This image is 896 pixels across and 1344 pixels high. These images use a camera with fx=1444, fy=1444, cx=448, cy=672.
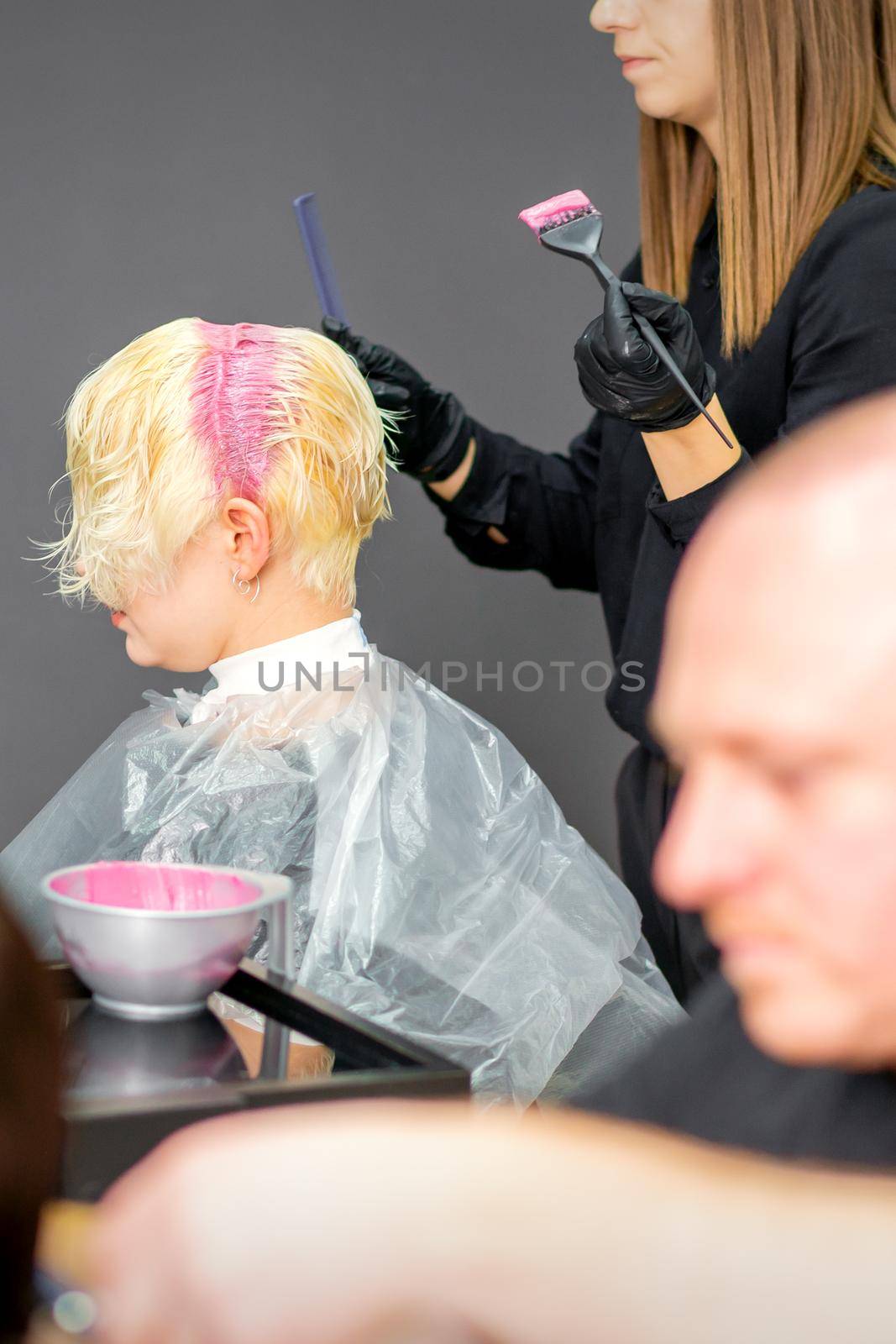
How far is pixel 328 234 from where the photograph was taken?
297 centimetres

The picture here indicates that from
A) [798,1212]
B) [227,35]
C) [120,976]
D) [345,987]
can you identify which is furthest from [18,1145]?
[227,35]

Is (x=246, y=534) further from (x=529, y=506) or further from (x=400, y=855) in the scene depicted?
(x=529, y=506)

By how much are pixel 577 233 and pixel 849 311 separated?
34 centimetres

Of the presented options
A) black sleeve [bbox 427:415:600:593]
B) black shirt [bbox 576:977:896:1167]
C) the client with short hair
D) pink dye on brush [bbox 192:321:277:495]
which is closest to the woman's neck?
the client with short hair

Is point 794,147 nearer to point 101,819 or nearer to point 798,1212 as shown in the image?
point 101,819

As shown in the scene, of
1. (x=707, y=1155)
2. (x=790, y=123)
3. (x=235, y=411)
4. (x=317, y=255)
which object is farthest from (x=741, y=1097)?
(x=317, y=255)

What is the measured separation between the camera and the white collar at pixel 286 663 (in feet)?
5.87

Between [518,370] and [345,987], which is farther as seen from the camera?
[518,370]

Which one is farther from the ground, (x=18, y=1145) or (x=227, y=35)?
(x=227, y=35)

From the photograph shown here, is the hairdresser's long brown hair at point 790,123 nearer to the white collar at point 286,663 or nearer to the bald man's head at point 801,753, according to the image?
the white collar at point 286,663

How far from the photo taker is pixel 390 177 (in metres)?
2.98

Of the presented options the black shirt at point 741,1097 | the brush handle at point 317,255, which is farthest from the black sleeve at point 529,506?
the black shirt at point 741,1097

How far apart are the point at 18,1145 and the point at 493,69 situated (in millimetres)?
2964

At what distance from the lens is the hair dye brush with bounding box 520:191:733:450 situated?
1.67 m
